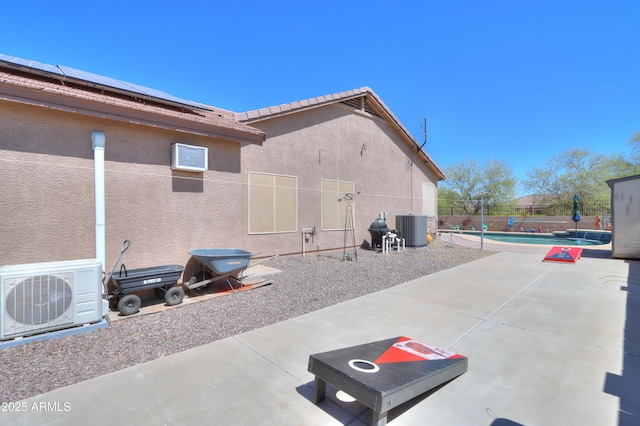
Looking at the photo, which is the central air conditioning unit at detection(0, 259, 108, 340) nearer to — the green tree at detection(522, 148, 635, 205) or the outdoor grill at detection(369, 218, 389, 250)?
the outdoor grill at detection(369, 218, 389, 250)

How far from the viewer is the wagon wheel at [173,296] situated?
5.10 meters

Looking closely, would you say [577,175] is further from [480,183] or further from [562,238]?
[562,238]

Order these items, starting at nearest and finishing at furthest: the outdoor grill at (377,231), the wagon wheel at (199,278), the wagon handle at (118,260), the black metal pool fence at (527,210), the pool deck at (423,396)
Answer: the pool deck at (423,396), the wagon handle at (118,260), the wagon wheel at (199,278), the outdoor grill at (377,231), the black metal pool fence at (527,210)

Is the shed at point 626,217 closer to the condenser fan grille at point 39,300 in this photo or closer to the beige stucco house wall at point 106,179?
the beige stucco house wall at point 106,179

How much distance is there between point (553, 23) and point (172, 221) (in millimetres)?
13359

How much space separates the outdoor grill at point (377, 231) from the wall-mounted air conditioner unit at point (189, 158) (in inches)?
314

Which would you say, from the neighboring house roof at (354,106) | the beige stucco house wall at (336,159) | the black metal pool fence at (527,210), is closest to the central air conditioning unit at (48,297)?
the beige stucco house wall at (336,159)

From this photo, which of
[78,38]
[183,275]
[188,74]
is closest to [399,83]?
[188,74]

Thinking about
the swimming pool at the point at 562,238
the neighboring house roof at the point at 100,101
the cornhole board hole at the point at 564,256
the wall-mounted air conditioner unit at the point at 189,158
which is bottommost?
the swimming pool at the point at 562,238

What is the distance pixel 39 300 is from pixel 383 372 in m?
4.38

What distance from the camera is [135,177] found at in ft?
17.5

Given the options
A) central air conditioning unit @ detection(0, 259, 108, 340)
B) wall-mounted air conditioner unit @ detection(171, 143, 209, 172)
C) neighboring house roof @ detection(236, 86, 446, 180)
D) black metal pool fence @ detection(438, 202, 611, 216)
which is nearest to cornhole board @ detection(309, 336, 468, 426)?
central air conditioning unit @ detection(0, 259, 108, 340)

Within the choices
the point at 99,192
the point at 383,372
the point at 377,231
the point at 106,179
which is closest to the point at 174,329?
the point at 99,192

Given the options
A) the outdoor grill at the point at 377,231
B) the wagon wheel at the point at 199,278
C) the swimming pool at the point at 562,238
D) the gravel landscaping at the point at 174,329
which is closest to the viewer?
the gravel landscaping at the point at 174,329
